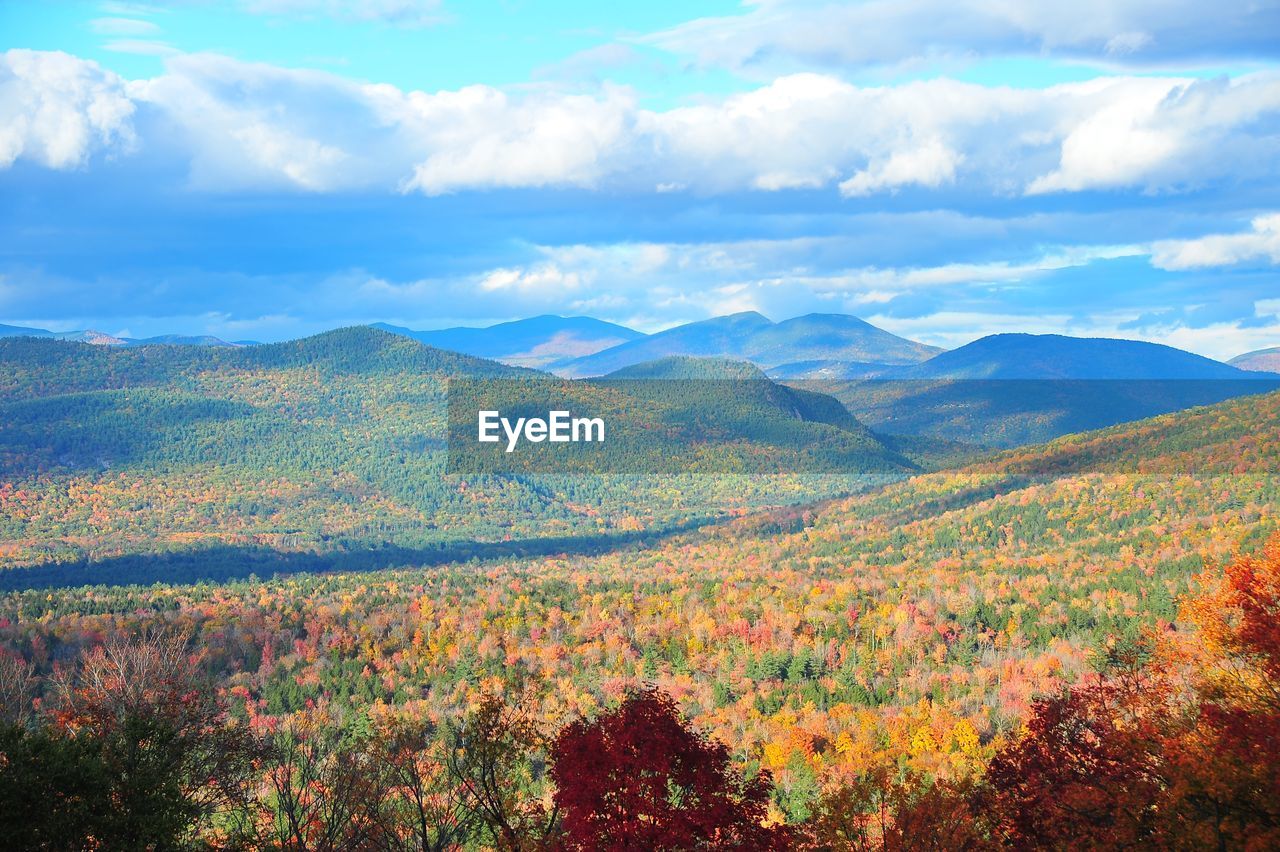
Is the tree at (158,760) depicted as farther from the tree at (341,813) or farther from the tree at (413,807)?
the tree at (413,807)

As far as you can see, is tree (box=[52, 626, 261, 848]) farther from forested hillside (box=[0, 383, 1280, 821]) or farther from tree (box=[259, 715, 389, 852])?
forested hillside (box=[0, 383, 1280, 821])

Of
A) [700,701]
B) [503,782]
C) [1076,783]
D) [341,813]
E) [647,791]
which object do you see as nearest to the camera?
[647,791]

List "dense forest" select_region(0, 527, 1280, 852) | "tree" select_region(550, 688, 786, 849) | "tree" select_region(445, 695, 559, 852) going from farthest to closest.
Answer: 1. "tree" select_region(445, 695, 559, 852)
2. "dense forest" select_region(0, 527, 1280, 852)
3. "tree" select_region(550, 688, 786, 849)

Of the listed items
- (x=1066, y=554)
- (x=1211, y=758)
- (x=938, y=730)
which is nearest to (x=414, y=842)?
(x=1211, y=758)

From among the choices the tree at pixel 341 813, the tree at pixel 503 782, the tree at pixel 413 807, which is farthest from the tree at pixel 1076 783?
the tree at pixel 341 813

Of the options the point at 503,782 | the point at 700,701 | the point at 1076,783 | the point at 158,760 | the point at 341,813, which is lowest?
the point at 700,701

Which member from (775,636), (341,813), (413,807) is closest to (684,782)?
(341,813)

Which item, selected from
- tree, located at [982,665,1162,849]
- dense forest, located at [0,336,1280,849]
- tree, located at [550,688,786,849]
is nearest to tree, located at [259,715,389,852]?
dense forest, located at [0,336,1280,849]

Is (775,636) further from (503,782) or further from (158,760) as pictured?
(158,760)

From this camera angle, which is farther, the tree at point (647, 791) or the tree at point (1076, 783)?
the tree at point (1076, 783)
